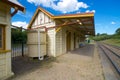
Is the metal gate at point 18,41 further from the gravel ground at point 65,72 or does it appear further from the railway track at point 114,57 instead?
the railway track at point 114,57

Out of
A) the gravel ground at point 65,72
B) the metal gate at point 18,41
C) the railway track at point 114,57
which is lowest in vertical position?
the railway track at point 114,57

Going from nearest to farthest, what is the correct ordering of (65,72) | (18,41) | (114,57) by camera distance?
(65,72) < (18,41) < (114,57)

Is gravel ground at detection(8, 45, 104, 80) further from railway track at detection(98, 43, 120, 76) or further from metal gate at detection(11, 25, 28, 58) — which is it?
metal gate at detection(11, 25, 28, 58)

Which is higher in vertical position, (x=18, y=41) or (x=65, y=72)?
(x=18, y=41)

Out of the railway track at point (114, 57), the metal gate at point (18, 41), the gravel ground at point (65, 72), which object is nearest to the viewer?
the gravel ground at point (65, 72)

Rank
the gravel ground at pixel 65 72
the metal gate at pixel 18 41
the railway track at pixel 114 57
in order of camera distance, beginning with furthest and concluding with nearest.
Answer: the metal gate at pixel 18 41 → the railway track at pixel 114 57 → the gravel ground at pixel 65 72

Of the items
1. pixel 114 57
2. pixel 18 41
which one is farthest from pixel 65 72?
pixel 114 57

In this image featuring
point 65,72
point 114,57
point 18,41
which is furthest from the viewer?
point 114,57

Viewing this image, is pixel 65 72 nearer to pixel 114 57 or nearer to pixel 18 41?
pixel 18 41

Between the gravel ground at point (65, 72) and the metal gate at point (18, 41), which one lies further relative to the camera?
the metal gate at point (18, 41)

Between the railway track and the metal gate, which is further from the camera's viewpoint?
the metal gate

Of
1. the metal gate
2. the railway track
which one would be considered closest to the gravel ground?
the railway track

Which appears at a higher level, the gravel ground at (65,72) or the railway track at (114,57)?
the gravel ground at (65,72)

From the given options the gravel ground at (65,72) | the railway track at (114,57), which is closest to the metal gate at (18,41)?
the gravel ground at (65,72)
